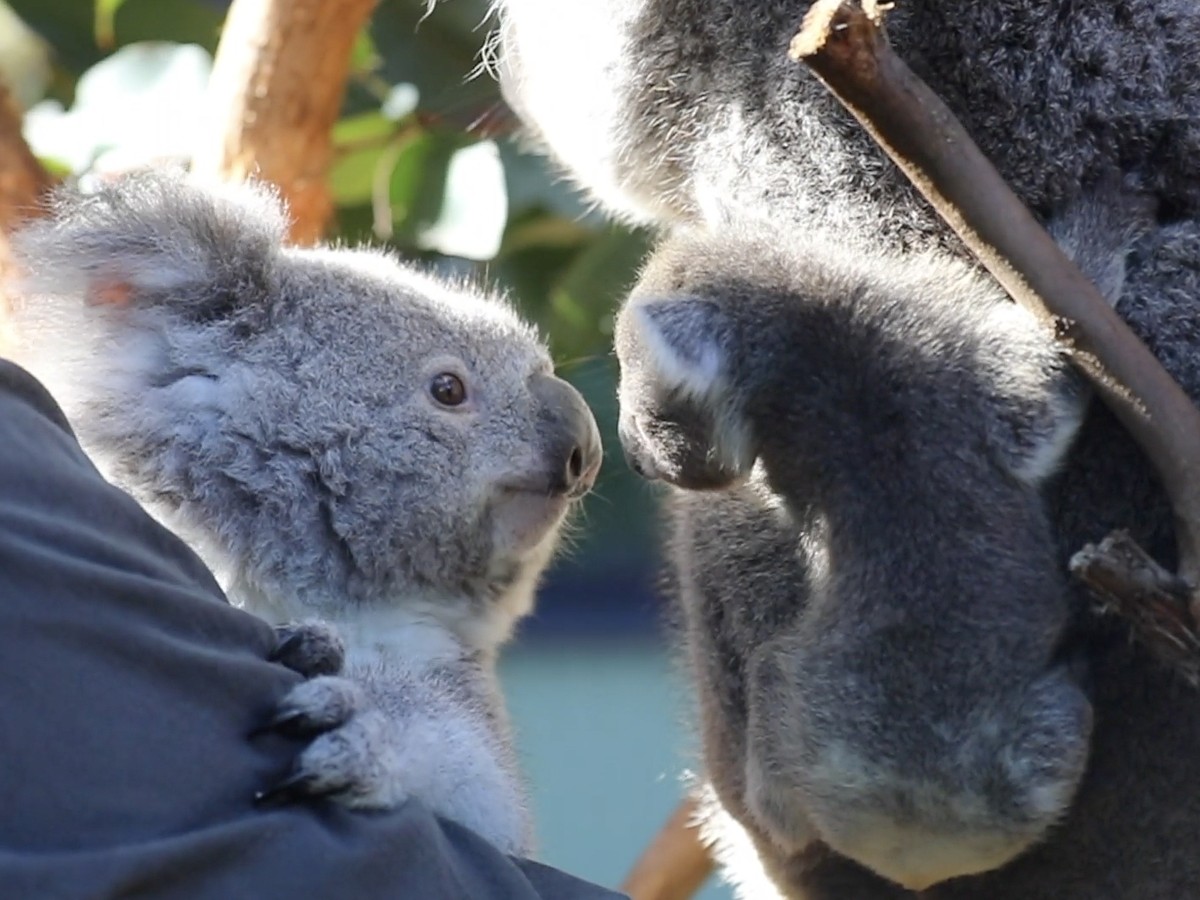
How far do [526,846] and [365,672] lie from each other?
0.17 m

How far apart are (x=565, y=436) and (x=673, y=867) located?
978 millimetres

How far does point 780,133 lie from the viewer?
1.21m

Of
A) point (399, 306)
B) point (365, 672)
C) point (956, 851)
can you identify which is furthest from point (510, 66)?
point (956, 851)

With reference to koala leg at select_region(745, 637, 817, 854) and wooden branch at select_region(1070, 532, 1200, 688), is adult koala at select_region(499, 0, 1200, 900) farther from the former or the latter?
wooden branch at select_region(1070, 532, 1200, 688)

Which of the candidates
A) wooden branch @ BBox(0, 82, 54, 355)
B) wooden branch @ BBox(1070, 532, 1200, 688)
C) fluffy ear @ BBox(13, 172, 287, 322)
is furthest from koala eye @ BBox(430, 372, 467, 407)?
wooden branch @ BBox(0, 82, 54, 355)

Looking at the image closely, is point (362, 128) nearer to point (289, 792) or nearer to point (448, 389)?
point (448, 389)

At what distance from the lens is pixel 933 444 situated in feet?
3.58

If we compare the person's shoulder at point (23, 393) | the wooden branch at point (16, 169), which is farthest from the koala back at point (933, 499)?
the wooden branch at point (16, 169)

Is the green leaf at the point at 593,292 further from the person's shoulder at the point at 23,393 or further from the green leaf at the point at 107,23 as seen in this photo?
the person's shoulder at the point at 23,393

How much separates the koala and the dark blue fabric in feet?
0.81

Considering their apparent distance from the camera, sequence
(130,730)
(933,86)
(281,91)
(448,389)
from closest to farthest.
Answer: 1. (130,730)
2. (933,86)
3. (448,389)
4. (281,91)

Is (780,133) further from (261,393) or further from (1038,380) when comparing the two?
(261,393)

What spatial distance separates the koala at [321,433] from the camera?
1.22 meters

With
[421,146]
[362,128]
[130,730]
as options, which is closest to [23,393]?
[130,730]
